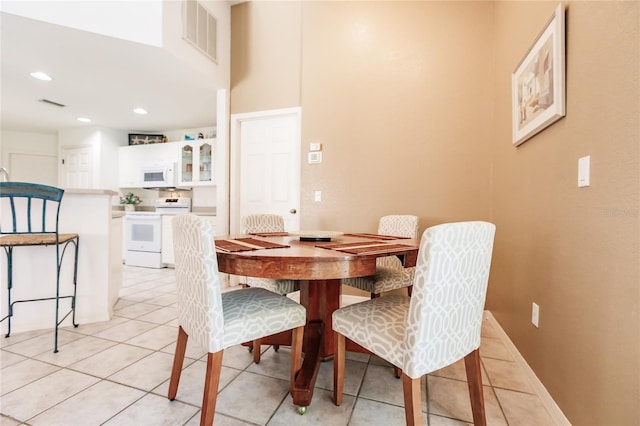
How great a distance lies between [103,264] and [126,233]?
2616 mm

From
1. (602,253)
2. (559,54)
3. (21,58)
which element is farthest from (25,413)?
(21,58)

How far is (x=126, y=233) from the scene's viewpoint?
14.9 feet

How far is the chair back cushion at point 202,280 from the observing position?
1.05 metres

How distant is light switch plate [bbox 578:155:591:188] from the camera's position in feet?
3.66

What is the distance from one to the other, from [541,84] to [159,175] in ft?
16.6

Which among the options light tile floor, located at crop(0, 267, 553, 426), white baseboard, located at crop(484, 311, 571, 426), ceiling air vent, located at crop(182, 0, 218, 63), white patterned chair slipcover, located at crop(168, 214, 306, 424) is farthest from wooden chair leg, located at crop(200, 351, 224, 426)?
ceiling air vent, located at crop(182, 0, 218, 63)

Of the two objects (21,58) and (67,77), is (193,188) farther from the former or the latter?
(21,58)

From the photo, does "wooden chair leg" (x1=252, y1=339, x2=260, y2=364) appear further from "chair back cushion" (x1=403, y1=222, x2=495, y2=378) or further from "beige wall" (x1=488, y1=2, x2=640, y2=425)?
"beige wall" (x1=488, y1=2, x2=640, y2=425)

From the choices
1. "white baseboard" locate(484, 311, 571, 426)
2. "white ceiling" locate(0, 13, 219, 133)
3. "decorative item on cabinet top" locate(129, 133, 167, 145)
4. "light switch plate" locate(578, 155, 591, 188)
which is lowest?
"white baseboard" locate(484, 311, 571, 426)

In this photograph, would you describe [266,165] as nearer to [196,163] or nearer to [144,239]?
[196,163]

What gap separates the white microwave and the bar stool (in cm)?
261

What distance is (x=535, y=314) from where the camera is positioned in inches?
61.1

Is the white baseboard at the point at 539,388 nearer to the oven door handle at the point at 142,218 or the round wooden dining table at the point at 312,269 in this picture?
the round wooden dining table at the point at 312,269

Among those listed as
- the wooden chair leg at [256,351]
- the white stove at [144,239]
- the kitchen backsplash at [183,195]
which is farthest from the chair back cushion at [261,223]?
the kitchen backsplash at [183,195]
